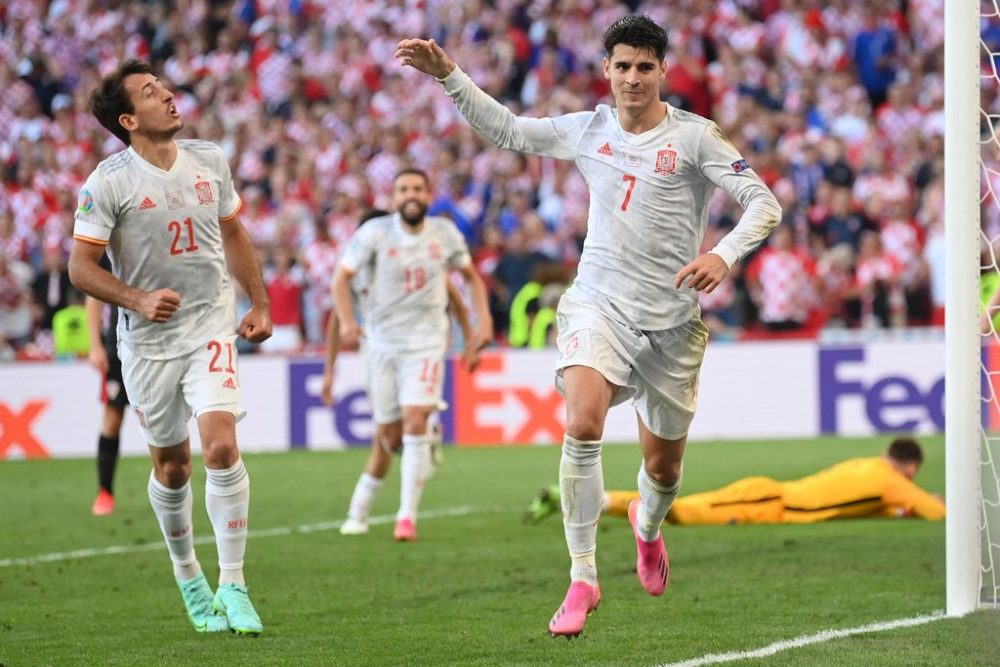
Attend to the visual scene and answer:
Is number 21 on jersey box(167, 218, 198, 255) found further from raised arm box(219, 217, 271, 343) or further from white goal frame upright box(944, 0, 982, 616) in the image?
white goal frame upright box(944, 0, 982, 616)

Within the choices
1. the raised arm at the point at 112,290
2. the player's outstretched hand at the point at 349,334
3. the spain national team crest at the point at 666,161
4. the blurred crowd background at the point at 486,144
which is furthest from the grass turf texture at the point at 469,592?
the blurred crowd background at the point at 486,144

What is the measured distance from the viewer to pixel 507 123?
6836 mm

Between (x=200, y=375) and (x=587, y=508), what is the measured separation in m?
1.75

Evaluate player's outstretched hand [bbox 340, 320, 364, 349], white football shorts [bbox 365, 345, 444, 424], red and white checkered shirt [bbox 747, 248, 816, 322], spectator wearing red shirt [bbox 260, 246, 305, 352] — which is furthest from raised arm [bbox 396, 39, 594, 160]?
spectator wearing red shirt [bbox 260, 246, 305, 352]

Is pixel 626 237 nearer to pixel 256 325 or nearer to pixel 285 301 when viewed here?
pixel 256 325

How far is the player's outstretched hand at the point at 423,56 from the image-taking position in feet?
Result: 21.4

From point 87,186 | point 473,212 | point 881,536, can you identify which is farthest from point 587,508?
point 473,212

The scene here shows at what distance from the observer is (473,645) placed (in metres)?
6.69

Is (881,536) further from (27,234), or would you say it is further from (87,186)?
(27,234)

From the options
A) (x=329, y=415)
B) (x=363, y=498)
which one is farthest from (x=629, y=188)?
(x=329, y=415)

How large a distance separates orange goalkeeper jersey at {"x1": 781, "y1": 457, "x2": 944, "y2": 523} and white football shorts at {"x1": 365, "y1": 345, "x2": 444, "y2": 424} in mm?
2436

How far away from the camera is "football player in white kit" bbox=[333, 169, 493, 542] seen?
1106 centimetres

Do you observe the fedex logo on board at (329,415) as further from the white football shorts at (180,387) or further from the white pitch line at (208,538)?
the white football shorts at (180,387)

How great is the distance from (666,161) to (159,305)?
6.94 feet
